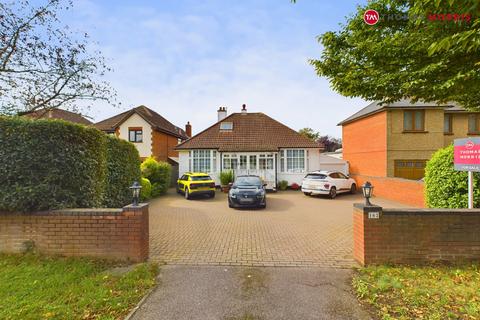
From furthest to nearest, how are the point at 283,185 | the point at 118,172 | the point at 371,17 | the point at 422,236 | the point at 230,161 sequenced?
the point at 230,161 < the point at 283,185 < the point at 118,172 < the point at 371,17 < the point at 422,236

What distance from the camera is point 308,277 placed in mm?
3959

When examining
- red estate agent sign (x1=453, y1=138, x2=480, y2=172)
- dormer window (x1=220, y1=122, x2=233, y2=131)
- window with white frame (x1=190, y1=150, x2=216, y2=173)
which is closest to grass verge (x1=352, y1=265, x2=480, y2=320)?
red estate agent sign (x1=453, y1=138, x2=480, y2=172)

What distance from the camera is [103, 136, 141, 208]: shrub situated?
7500mm

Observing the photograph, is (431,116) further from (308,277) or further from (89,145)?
(89,145)

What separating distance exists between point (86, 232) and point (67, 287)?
3.81 ft

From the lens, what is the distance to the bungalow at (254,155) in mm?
17469

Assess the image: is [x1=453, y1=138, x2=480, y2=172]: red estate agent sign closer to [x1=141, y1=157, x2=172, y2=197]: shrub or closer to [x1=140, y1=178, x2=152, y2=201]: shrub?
[x1=140, y1=178, x2=152, y2=201]: shrub

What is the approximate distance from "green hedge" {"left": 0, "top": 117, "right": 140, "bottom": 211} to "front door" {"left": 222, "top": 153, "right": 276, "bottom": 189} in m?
12.6

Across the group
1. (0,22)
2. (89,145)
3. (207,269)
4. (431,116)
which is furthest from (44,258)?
(431,116)

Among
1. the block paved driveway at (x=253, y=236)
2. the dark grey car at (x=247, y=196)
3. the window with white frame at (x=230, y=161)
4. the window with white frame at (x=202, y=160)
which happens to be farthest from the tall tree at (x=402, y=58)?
the window with white frame at (x=202, y=160)

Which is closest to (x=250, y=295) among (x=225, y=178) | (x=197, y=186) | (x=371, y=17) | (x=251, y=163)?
(x=371, y=17)

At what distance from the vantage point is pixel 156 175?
1461 cm

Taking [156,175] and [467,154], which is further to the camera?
[156,175]

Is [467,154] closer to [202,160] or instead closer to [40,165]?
[40,165]
